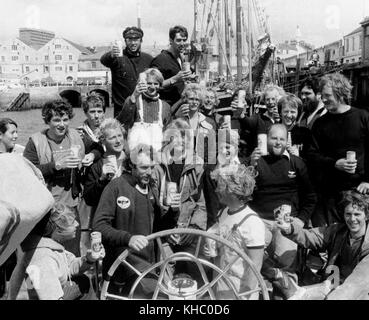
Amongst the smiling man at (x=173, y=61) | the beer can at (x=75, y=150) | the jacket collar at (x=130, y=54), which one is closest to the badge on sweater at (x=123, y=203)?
the beer can at (x=75, y=150)

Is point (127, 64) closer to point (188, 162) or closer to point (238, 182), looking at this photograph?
point (188, 162)

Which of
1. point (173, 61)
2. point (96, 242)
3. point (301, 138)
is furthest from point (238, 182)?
point (173, 61)

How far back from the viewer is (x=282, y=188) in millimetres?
4172

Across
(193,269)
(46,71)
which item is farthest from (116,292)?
(46,71)

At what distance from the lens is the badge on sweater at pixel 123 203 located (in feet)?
11.9

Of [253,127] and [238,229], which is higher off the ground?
[253,127]

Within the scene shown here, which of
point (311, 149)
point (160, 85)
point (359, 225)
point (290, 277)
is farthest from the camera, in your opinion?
point (160, 85)

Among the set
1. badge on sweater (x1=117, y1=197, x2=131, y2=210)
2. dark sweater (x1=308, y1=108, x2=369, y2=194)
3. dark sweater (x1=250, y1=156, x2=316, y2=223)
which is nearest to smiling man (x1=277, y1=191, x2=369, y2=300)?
dark sweater (x1=250, y1=156, x2=316, y2=223)

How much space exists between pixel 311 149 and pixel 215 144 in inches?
37.1

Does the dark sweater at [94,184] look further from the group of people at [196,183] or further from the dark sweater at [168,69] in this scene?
the dark sweater at [168,69]

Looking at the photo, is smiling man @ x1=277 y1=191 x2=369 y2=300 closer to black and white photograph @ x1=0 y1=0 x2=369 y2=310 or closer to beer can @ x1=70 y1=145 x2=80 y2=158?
black and white photograph @ x1=0 y1=0 x2=369 y2=310

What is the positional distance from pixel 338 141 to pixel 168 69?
239 centimetres

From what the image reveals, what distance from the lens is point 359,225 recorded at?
11.5 ft
